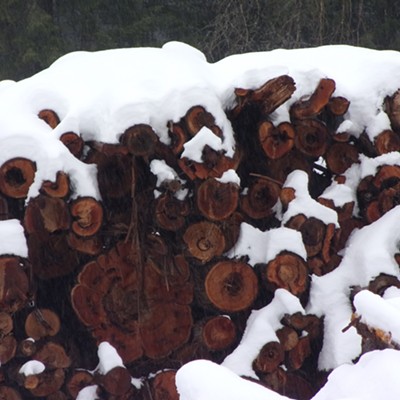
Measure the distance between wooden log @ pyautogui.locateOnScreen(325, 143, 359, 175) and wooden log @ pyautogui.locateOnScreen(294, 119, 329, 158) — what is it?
11cm

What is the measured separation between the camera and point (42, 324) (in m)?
3.55

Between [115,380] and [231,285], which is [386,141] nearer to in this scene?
[231,285]

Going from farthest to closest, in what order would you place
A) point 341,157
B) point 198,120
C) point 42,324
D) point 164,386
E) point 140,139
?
point 341,157
point 164,386
point 42,324
point 198,120
point 140,139

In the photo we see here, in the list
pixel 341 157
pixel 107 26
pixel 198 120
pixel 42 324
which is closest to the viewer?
pixel 198 120

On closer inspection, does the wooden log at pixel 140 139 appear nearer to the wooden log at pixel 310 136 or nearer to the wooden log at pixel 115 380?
the wooden log at pixel 310 136

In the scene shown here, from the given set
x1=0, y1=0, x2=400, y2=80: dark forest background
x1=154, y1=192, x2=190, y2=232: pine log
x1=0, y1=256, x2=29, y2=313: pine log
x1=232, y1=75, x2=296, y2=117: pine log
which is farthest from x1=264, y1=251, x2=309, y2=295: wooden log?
x1=0, y1=0, x2=400, y2=80: dark forest background

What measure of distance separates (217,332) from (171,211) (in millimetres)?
633

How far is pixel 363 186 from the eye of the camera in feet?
12.4

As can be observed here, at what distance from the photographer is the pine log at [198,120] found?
11.3 ft

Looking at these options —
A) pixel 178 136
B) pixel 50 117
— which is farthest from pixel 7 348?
pixel 178 136

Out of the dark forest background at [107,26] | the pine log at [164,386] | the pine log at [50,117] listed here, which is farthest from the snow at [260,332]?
the dark forest background at [107,26]

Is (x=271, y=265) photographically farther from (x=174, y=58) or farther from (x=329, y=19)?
(x=329, y=19)

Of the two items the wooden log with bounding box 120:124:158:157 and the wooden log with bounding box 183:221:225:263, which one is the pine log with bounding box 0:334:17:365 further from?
the wooden log with bounding box 120:124:158:157

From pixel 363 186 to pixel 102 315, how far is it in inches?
56.4
